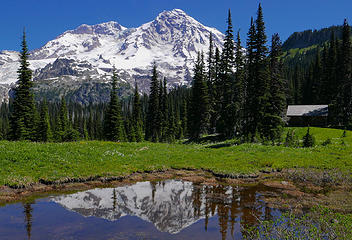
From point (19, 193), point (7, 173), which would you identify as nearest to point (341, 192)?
point (19, 193)

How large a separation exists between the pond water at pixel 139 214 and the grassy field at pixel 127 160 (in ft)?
12.1

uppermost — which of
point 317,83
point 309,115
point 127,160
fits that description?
point 317,83

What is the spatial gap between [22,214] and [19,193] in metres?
3.47

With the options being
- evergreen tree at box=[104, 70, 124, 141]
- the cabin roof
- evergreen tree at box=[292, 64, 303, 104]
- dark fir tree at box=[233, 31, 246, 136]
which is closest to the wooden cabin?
the cabin roof

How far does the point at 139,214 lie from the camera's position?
12836 millimetres

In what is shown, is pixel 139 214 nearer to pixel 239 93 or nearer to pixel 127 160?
pixel 127 160

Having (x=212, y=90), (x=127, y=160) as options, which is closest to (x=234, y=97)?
(x=212, y=90)

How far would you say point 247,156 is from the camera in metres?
27.8

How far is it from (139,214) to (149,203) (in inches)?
71.2

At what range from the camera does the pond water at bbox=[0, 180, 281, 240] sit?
1051cm

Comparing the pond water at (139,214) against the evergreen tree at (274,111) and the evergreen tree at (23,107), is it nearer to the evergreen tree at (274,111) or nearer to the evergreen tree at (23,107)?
the evergreen tree at (274,111)

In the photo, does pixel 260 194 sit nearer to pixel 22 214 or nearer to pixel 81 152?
pixel 22 214

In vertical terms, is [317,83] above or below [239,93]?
above

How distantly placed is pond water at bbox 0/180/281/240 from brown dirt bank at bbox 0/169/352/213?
3.44 feet
